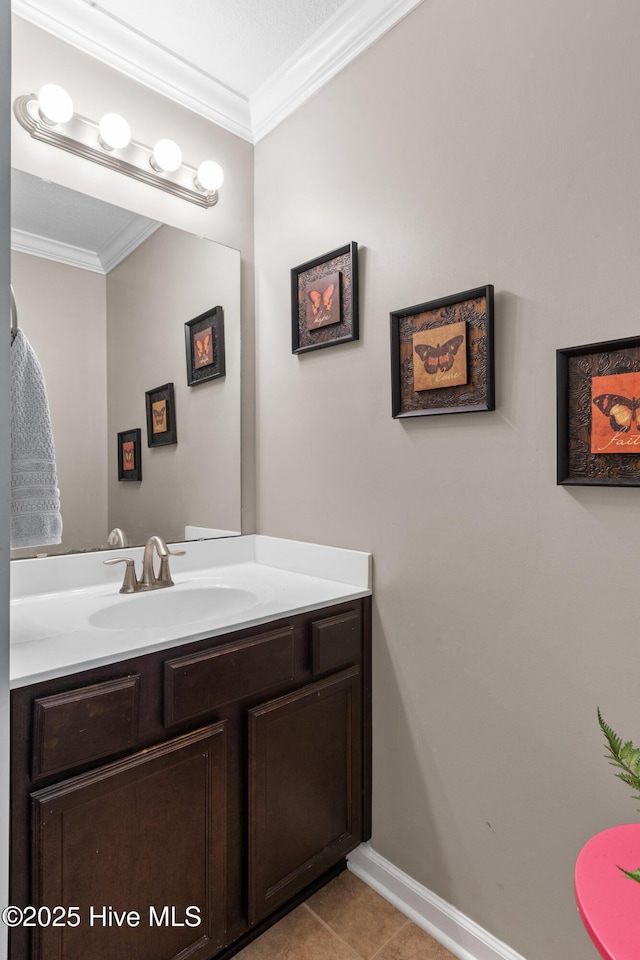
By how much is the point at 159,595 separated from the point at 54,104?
55.9 inches

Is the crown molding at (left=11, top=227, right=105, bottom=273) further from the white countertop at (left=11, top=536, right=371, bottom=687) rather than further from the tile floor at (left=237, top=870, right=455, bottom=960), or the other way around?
the tile floor at (left=237, top=870, right=455, bottom=960)

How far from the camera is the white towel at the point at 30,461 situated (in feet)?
3.59

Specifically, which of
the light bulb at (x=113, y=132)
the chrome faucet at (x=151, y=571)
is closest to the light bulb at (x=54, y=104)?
the light bulb at (x=113, y=132)

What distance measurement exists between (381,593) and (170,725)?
71 cm

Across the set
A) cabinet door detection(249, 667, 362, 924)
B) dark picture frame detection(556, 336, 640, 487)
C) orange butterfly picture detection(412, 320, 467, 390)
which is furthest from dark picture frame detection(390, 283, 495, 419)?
cabinet door detection(249, 667, 362, 924)

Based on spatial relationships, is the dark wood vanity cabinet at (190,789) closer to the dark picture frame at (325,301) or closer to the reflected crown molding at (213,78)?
the dark picture frame at (325,301)

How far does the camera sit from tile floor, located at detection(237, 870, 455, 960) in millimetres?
1396

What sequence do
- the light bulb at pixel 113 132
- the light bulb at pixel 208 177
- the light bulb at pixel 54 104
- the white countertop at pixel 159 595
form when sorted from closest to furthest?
the white countertop at pixel 159 595 < the light bulb at pixel 54 104 < the light bulb at pixel 113 132 < the light bulb at pixel 208 177

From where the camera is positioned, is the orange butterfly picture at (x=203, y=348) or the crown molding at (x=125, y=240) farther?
the orange butterfly picture at (x=203, y=348)

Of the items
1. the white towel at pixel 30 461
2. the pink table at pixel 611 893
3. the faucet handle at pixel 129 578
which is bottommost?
the pink table at pixel 611 893

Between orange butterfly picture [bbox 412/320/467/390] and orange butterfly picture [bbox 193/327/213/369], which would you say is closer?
orange butterfly picture [bbox 412/320/467/390]

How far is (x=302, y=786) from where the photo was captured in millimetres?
1466

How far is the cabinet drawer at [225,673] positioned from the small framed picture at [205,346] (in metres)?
0.98

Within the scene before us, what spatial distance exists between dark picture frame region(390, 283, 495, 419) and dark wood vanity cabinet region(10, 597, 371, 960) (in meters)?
0.64
